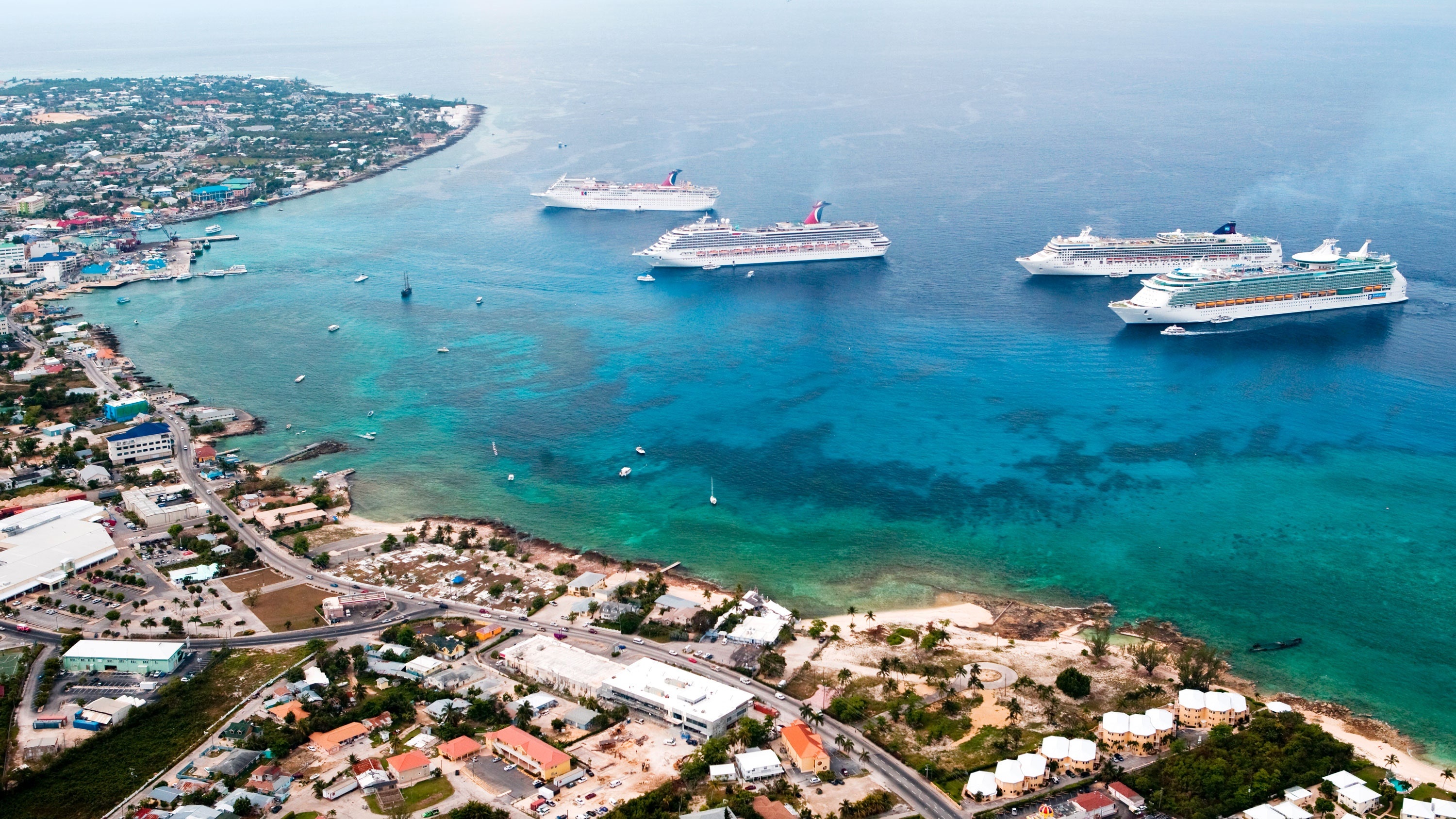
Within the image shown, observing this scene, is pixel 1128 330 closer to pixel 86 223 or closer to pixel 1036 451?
pixel 1036 451

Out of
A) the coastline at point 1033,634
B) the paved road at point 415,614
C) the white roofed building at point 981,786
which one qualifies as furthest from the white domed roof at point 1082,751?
the coastline at point 1033,634

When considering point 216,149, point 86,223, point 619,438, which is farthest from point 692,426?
point 216,149

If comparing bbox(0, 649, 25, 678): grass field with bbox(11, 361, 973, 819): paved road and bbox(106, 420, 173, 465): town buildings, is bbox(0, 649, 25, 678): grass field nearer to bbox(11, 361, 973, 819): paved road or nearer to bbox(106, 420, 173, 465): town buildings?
bbox(11, 361, 973, 819): paved road

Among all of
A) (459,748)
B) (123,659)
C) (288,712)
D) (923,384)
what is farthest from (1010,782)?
(923,384)

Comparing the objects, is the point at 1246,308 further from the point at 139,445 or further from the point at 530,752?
the point at 139,445

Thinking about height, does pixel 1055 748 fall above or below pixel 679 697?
above

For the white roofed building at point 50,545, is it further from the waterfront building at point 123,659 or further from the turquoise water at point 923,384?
the turquoise water at point 923,384
